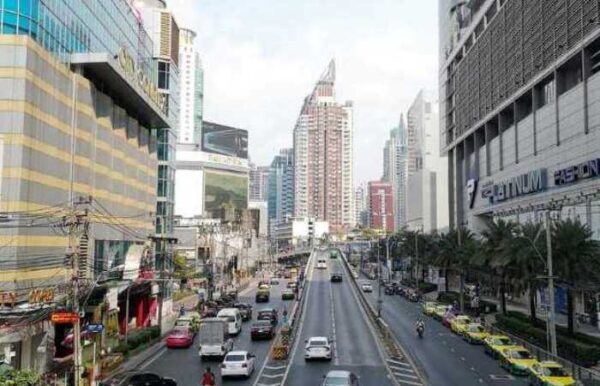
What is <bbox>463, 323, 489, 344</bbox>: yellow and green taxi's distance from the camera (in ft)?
168

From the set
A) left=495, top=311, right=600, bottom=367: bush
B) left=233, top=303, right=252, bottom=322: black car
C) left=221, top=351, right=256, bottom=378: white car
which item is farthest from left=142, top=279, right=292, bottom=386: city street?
left=495, top=311, right=600, bottom=367: bush

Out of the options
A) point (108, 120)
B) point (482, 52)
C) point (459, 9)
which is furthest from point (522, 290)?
point (459, 9)

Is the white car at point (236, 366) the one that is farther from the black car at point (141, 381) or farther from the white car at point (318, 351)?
the white car at point (318, 351)

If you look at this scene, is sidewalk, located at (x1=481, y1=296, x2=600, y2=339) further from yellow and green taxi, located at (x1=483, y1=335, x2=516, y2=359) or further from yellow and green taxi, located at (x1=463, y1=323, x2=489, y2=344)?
yellow and green taxi, located at (x1=483, y1=335, x2=516, y2=359)

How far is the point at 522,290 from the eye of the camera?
5103cm

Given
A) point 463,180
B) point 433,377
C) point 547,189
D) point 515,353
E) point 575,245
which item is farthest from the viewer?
point 463,180

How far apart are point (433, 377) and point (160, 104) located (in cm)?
4049

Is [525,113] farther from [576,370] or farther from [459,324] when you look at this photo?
[576,370]

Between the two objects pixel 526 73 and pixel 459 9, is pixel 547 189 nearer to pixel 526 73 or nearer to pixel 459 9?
pixel 526 73

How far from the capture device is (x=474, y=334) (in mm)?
51969

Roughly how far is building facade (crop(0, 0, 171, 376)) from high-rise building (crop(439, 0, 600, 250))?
102ft

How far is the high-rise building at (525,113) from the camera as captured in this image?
6469 centimetres

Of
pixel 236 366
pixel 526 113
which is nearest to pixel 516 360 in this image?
pixel 236 366

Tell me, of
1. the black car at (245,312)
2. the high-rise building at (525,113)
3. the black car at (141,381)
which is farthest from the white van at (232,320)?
the high-rise building at (525,113)
